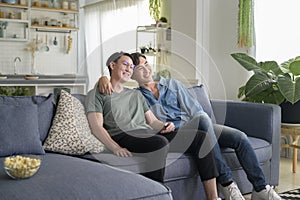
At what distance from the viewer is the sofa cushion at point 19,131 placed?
242 centimetres

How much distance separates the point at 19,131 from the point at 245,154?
143cm

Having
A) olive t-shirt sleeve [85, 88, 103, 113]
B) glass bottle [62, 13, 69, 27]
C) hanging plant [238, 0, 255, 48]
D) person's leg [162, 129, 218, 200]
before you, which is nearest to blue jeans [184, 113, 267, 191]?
person's leg [162, 129, 218, 200]

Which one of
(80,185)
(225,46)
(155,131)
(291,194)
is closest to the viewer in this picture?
(80,185)

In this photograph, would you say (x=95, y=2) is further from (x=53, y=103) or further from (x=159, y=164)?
(x=159, y=164)

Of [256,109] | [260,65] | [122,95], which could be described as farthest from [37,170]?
[260,65]

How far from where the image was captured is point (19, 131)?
2.48 m

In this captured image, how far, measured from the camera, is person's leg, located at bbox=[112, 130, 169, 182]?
7.91 feet

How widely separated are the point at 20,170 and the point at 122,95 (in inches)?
42.0

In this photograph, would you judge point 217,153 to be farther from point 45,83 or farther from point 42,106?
point 45,83

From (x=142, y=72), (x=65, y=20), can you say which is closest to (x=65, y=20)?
(x=65, y=20)

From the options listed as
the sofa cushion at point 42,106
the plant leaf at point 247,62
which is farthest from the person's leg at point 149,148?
the plant leaf at point 247,62

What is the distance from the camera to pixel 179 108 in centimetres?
307

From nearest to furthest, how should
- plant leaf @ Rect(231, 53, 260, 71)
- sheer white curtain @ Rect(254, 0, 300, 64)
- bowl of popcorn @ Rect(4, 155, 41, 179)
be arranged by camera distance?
bowl of popcorn @ Rect(4, 155, 41, 179)
plant leaf @ Rect(231, 53, 260, 71)
sheer white curtain @ Rect(254, 0, 300, 64)

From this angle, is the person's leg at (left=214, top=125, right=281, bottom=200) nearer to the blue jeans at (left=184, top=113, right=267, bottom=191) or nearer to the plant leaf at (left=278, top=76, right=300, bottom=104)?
the blue jeans at (left=184, top=113, right=267, bottom=191)
